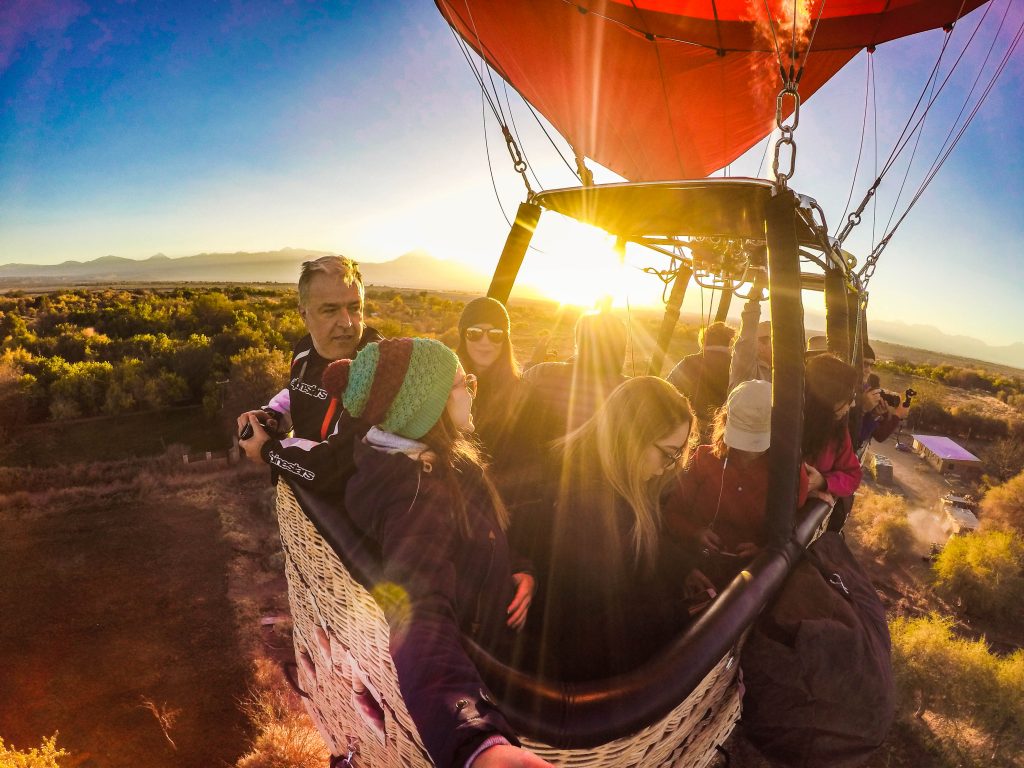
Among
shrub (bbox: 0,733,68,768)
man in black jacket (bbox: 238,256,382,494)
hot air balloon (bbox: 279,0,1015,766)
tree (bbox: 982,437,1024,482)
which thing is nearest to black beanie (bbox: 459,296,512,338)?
hot air balloon (bbox: 279,0,1015,766)

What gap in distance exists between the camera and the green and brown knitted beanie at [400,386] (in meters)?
1.33

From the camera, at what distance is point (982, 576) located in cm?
984

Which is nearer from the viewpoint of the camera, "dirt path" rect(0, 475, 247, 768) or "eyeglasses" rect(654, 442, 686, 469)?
"eyeglasses" rect(654, 442, 686, 469)

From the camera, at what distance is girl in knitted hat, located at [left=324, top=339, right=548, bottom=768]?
32.7 inches

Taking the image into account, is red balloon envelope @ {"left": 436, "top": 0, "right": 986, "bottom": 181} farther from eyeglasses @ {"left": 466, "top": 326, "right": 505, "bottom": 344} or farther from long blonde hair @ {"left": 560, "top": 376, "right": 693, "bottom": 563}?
long blonde hair @ {"left": 560, "top": 376, "right": 693, "bottom": 563}

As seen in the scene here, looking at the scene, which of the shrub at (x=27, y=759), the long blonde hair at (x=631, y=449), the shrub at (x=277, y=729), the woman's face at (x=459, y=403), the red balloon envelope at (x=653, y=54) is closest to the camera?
the woman's face at (x=459, y=403)

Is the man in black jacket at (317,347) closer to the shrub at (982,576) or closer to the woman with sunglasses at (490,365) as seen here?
the woman with sunglasses at (490,365)

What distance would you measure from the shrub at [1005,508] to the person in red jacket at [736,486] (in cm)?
1607

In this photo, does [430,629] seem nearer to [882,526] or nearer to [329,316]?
[329,316]

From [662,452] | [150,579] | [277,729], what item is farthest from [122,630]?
[662,452]

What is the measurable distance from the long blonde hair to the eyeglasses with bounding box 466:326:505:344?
45.0 inches

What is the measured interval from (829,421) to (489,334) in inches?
71.8

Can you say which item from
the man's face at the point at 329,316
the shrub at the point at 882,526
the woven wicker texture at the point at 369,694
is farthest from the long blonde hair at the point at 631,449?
the shrub at the point at 882,526

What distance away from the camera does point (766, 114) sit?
225 inches
